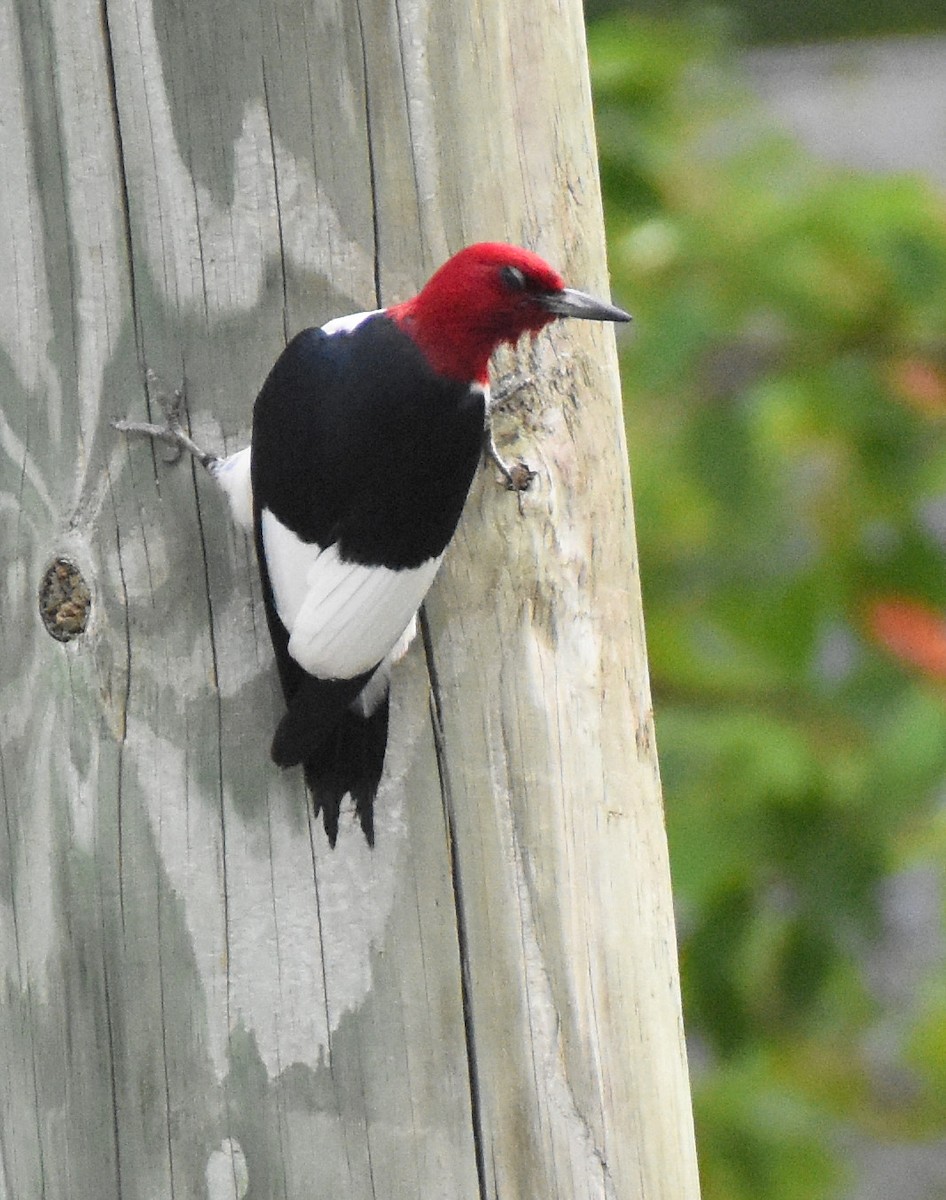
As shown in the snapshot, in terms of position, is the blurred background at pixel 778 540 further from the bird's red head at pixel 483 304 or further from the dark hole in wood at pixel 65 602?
the dark hole in wood at pixel 65 602

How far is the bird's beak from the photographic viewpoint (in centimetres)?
147

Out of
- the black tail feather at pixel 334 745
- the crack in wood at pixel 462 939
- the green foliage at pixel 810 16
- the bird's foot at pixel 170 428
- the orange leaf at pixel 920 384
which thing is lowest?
the crack in wood at pixel 462 939

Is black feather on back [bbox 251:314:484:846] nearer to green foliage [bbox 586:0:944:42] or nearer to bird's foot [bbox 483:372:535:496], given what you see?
Answer: bird's foot [bbox 483:372:535:496]

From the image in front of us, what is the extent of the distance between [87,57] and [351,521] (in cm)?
51

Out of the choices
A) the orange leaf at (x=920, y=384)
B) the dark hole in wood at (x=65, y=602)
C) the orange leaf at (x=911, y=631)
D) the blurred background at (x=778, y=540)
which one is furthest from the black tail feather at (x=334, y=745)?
the orange leaf at (x=920, y=384)

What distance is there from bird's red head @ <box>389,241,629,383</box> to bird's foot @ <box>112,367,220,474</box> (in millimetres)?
229

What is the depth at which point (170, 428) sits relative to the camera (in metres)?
1.50

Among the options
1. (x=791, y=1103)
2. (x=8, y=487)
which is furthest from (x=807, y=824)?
(x=8, y=487)

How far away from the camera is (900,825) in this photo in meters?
2.69

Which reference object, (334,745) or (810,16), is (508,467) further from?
(810,16)

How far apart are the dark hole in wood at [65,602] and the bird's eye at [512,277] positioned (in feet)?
1.63

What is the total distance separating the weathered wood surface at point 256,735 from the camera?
58.1 inches

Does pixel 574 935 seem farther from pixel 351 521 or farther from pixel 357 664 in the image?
pixel 351 521

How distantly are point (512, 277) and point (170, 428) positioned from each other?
36cm
